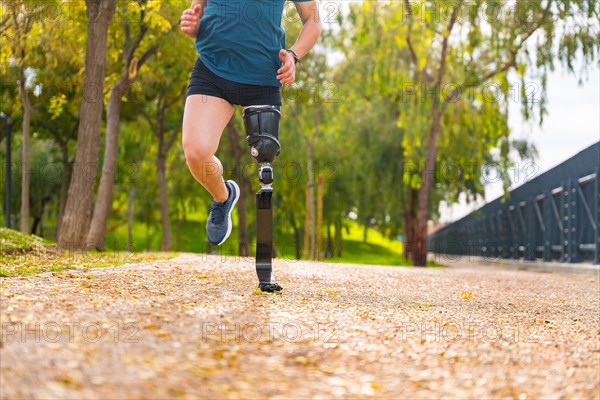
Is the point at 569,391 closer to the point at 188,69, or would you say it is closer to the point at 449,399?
the point at 449,399

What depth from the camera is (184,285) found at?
4.75 m

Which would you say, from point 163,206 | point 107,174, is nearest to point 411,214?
point 163,206

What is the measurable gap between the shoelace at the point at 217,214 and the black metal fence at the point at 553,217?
10885 millimetres

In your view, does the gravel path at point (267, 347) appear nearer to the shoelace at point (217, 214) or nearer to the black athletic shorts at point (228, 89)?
the shoelace at point (217, 214)

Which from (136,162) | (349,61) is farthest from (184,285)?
(136,162)

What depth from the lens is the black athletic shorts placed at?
4.32 metres

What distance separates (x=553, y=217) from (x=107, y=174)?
37.8ft

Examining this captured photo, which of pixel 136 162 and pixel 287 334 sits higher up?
pixel 136 162

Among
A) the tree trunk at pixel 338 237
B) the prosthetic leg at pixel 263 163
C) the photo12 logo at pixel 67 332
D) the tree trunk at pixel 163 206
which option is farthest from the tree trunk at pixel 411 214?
the photo12 logo at pixel 67 332

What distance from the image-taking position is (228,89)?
4.34 meters

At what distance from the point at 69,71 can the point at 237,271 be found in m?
14.8

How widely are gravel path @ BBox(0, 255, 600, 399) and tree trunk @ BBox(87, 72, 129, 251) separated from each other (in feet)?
30.3

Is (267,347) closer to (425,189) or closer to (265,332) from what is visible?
(265,332)

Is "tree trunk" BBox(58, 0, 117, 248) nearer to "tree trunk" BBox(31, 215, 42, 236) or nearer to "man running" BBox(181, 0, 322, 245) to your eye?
"man running" BBox(181, 0, 322, 245)
